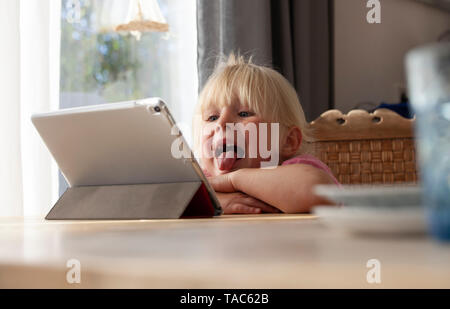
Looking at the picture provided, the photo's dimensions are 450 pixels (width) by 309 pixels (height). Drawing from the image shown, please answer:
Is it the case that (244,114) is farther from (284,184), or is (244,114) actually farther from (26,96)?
(26,96)

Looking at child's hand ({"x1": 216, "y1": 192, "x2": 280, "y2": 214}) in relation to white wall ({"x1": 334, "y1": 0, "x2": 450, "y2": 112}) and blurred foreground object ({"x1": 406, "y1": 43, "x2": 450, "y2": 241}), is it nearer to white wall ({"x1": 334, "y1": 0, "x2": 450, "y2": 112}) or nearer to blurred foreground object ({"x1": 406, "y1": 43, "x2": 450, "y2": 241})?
blurred foreground object ({"x1": 406, "y1": 43, "x2": 450, "y2": 241})

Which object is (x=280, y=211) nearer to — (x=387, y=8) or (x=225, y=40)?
(x=225, y=40)

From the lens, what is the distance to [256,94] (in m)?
1.37

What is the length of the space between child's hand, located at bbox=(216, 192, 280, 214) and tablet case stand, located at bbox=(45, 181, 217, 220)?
21 centimetres

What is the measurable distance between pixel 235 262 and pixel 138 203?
55cm

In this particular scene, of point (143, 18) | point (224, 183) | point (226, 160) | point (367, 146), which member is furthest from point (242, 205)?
point (143, 18)

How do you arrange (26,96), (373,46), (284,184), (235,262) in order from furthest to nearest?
(373,46)
(26,96)
(284,184)
(235,262)

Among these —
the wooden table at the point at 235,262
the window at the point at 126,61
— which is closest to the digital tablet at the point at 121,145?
the wooden table at the point at 235,262

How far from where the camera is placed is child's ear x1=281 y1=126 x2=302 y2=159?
4.65 ft

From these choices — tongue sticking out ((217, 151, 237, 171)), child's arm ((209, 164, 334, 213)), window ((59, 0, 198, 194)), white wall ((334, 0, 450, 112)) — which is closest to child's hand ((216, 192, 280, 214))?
child's arm ((209, 164, 334, 213))

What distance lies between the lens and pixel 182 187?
0.82 m

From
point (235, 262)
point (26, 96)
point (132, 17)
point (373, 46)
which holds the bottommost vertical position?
point (235, 262)
